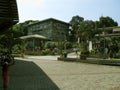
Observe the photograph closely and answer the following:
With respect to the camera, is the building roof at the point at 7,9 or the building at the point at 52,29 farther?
the building at the point at 52,29

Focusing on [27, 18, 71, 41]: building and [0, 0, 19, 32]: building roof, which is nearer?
[0, 0, 19, 32]: building roof

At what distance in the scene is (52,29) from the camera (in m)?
75.9

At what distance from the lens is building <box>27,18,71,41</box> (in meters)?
74.9

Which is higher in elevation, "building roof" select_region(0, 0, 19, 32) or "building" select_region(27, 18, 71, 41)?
"building" select_region(27, 18, 71, 41)

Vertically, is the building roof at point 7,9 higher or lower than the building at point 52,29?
lower

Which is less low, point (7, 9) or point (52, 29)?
point (52, 29)

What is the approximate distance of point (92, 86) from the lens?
444 inches

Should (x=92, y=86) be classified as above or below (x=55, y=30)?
below

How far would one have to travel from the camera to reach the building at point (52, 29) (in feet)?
246

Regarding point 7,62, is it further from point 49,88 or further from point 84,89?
point 84,89

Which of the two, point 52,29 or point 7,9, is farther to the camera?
point 52,29

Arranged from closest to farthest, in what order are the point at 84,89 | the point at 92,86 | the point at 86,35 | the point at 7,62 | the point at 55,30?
the point at 7,62 → the point at 84,89 → the point at 92,86 → the point at 86,35 → the point at 55,30

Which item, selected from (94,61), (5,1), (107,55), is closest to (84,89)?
(5,1)

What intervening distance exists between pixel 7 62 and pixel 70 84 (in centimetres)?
360
